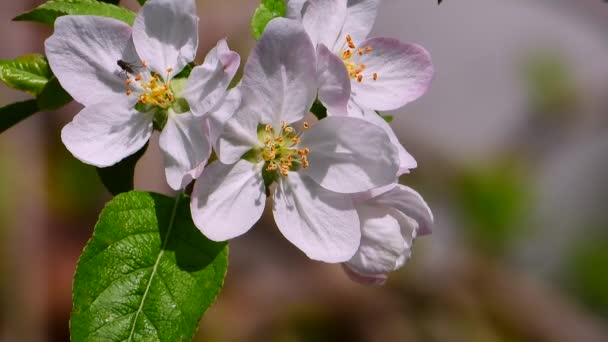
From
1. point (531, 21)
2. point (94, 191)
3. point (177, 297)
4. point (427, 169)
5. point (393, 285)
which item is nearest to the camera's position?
point (177, 297)

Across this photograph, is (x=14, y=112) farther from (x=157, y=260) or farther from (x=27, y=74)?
(x=157, y=260)

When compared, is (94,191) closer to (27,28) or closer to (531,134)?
(27,28)

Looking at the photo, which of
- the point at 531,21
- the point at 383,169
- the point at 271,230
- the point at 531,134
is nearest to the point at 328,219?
the point at 383,169

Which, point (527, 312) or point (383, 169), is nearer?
point (383, 169)

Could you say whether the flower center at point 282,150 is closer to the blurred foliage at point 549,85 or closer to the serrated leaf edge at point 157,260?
the serrated leaf edge at point 157,260

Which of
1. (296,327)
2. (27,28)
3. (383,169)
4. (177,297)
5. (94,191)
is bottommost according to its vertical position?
(296,327)

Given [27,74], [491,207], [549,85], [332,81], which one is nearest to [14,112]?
[27,74]

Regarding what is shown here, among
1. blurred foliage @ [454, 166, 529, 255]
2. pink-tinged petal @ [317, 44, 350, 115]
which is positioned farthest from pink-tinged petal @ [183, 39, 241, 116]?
blurred foliage @ [454, 166, 529, 255]
